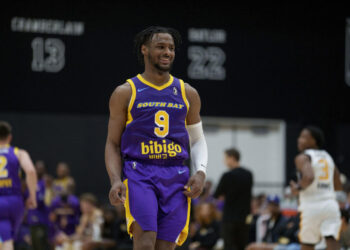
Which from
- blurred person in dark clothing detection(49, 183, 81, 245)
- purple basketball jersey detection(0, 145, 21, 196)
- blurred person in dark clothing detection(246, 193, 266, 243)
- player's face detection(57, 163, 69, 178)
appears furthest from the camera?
player's face detection(57, 163, 69, 178)

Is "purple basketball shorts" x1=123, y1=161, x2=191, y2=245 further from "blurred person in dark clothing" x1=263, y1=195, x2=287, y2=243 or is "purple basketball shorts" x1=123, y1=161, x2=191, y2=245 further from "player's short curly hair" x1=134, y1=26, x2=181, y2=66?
"blurred person in dark clothing" x1=263, y1=195, x2=287, y2=243

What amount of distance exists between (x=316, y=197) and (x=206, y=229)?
4062mm

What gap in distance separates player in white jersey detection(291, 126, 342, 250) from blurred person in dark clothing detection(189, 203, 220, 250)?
3.71 meters

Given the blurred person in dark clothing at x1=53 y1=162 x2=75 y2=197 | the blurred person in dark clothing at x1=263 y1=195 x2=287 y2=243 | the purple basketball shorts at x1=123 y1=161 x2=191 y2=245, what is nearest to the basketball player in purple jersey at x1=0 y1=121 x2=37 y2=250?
the purple basketball shorts at x1=123 y1=161 x2=191 y2=245

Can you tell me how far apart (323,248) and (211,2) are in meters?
4.03

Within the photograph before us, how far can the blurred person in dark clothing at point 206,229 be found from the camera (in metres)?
10.6

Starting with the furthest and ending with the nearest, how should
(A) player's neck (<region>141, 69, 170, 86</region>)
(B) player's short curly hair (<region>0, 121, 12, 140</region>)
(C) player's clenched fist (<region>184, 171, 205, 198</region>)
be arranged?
(B) player's short curly hair (<region>0, 121, 12, 140</region>)
(A) player's neck (<region>141, 69, 170, 86</region>)
(C) player's clenched fist (<region>184, 171, 205, 198</region>)

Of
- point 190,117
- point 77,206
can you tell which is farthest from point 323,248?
point 77,206

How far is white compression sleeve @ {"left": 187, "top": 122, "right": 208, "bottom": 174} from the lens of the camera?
4.23m

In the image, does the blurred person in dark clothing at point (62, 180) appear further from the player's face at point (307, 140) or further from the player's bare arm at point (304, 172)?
the player's bare arm at point (304, 172)

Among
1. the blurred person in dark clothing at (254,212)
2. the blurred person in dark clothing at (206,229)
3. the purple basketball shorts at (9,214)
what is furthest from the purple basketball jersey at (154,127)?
the blurred person in dark clothing at (254,212)

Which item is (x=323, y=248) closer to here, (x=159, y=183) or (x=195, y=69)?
(x=195, y=69)

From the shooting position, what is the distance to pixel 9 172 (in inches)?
286

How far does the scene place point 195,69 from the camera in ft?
32.7
